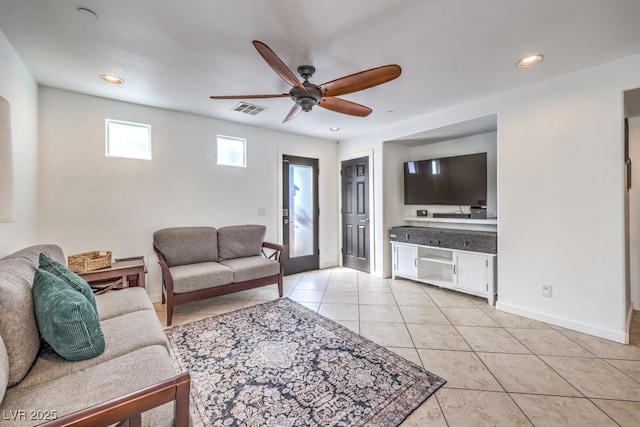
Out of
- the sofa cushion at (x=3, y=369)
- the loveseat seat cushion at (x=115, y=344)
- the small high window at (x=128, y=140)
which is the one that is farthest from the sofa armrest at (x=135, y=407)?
the small high window at (x=128, y=140)

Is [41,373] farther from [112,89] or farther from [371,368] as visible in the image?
[112,89]

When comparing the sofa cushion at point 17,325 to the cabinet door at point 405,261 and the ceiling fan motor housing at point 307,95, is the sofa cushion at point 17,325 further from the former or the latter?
the cabinet door at point 405,261

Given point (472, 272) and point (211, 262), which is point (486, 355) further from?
point (211, 262)

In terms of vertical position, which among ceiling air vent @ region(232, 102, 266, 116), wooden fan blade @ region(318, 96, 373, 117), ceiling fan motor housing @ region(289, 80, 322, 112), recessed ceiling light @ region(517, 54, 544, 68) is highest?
ceiling air vent @ region(232, 102, 266, 116)

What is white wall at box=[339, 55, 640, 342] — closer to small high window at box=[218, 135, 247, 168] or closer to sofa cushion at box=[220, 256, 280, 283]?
sofa cushion at box=[220, 256, 280, 283]

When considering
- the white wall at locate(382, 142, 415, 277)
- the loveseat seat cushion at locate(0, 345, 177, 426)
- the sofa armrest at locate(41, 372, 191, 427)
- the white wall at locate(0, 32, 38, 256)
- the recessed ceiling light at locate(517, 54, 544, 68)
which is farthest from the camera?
the white wall at locate(382, 142, 415, 277)

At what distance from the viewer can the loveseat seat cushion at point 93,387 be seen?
988mm

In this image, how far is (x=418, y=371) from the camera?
1936 mm

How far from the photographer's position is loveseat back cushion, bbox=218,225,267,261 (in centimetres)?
368

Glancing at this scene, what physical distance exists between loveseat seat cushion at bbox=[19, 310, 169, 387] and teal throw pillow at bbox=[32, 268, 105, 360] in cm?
5

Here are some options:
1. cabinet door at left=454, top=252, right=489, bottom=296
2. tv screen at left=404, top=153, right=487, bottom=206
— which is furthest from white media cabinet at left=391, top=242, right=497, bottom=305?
tv screen at left=404, top=153, right=487, bottom=206

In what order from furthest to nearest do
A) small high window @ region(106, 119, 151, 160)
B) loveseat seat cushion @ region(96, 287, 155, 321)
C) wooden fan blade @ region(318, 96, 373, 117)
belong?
small high window @ region(106, 119, 151, 160)
wooden fan blade @ region(318, 96, 373, 117)
loveseat seat cushion @ region(96, 287, 155, 321)

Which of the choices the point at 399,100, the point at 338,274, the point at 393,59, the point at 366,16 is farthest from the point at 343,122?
the point at 338,274

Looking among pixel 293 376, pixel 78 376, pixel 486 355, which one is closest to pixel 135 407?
pixel 78 376
